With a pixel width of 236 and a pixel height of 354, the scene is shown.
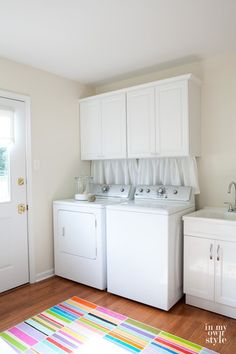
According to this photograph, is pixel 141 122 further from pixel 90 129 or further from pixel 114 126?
pixel 90 129

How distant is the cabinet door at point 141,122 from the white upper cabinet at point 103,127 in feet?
0.32

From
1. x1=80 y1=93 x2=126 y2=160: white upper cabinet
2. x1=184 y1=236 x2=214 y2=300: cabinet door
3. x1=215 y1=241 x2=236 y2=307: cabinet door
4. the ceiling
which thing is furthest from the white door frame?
x1=215 y1=241 x2=236 y2=307: cabinet door

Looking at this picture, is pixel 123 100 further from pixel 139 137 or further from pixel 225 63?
pixel 225 63

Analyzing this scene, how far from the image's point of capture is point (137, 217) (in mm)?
2570

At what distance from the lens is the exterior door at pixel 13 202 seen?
9.32 ft

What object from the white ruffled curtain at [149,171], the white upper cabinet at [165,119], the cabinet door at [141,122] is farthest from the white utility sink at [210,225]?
the cabinet door at [141,122]

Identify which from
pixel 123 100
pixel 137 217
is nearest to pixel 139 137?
pixel 123 100

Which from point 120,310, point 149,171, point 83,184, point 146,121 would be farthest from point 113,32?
point 120,310

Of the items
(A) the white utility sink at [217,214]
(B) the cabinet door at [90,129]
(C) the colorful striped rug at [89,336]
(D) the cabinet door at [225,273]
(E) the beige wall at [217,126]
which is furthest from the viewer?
(B) the cabinet door at [90,129]

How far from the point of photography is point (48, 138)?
3.26 meters

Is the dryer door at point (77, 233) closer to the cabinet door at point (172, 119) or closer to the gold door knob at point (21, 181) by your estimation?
the gold door knob at point (21, 181)

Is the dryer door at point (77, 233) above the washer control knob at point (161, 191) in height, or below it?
below

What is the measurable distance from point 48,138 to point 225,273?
93.0 inches

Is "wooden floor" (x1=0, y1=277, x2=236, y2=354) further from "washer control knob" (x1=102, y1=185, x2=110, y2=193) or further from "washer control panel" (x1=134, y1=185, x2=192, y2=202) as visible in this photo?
"washer control knob" (x1=102, y1=185, x2=110, y2=193)
